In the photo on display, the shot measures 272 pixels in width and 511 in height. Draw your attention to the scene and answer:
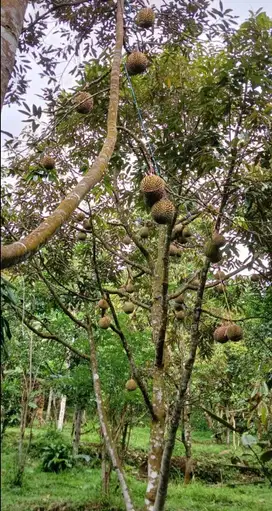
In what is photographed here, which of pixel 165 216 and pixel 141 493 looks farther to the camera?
pixel 141 493

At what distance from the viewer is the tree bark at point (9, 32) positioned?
1.20 meters

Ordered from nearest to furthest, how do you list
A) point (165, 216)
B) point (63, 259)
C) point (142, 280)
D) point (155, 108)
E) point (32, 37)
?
point (165, 216)
point (32, 37)
point (155, 108)
point (63, 259)
point (142, 280)

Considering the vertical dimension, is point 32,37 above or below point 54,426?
above

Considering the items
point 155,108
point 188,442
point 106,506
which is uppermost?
point 155,108

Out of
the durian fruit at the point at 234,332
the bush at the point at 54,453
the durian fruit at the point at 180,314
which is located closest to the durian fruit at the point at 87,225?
the durian fruit at the point at 180,314

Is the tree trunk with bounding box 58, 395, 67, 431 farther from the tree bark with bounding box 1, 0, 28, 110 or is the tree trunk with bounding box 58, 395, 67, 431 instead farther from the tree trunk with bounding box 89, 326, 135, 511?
the tree bark with bounding box 1, 0, 28, 110

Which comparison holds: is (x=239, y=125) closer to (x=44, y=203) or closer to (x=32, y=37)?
(x=32, y=37)

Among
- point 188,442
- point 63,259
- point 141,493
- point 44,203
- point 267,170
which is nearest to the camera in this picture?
point 267,170

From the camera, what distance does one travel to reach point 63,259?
15.2ft

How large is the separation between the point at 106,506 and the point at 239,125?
517cm

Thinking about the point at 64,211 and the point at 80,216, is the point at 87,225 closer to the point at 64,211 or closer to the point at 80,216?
the point at 80,216

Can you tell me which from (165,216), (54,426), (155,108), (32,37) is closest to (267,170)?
(155,108)

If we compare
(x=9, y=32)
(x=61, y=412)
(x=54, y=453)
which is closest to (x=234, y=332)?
(x=9, y=32)

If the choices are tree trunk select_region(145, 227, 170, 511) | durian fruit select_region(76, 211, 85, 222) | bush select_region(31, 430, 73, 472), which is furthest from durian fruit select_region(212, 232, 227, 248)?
bush select_region(31, 430, 73, 472)
